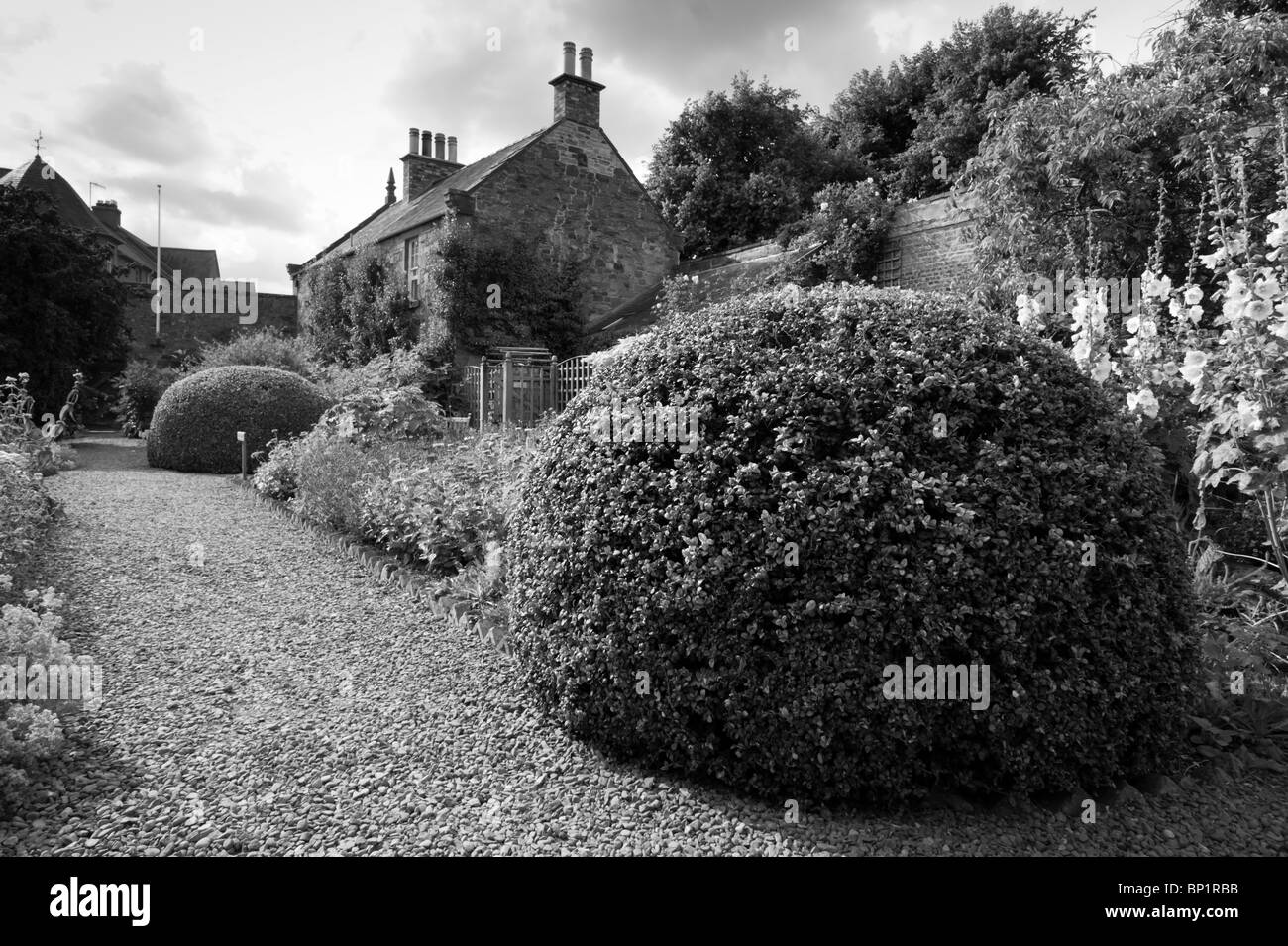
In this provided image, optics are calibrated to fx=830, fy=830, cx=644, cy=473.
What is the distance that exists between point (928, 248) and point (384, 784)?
45.5 feet

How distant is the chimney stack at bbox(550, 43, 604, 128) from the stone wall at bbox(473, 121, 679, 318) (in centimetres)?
26

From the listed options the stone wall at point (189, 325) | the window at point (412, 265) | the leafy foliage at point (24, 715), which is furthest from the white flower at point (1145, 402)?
the stone wall at point (189, 325)

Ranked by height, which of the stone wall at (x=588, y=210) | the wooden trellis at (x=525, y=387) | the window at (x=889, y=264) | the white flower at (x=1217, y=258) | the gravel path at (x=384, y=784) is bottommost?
the gravel path at (x=384, y=784)

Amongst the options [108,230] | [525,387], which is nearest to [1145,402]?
[525,387]

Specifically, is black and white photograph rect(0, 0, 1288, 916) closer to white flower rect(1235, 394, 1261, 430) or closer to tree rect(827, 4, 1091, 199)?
white flower rect(1235, 394, 1261, 430)

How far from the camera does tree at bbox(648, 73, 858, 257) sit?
24.9 metres

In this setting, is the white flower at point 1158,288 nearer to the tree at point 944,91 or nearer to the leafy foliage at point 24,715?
the leafy foliage at point 24,715

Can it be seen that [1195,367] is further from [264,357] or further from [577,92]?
[264,357]

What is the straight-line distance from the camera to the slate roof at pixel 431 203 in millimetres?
19578

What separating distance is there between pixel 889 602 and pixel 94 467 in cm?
1353

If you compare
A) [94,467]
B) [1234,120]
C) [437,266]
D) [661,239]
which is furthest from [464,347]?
[1234,120]

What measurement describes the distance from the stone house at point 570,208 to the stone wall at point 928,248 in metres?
7.72

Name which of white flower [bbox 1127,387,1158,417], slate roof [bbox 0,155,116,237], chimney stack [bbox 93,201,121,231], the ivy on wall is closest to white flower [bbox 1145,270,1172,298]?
white flower [bbox 1127,387,1158,417]
